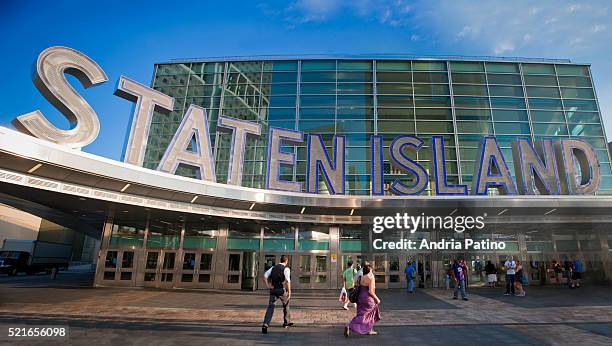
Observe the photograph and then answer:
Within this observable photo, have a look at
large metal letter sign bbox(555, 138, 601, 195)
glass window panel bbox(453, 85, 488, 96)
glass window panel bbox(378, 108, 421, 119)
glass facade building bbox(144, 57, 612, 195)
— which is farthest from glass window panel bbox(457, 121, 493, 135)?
large metal letter sign bbox(555, 138, 601, 195)

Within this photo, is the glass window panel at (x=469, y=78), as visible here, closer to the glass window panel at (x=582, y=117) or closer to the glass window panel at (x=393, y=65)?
the glass window panel at (x=393, y=65)

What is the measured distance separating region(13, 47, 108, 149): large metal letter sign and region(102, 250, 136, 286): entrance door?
890cm

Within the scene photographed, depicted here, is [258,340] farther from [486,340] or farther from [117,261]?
[117,261]

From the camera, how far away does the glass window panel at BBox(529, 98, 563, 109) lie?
29984 millimetres

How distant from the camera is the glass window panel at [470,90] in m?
30.5

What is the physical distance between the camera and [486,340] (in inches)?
285

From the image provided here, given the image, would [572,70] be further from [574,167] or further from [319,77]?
[319,77]

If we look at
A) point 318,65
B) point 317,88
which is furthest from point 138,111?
point 318,65

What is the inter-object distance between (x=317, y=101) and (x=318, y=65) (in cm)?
412

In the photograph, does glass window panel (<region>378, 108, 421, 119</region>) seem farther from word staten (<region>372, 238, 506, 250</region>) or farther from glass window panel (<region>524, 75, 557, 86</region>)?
word staten (<region>372, 238, 506, 250</region>)

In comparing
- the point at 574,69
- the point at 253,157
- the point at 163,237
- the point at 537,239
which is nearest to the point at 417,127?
the point at 537,239

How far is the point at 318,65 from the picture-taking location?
32.1m

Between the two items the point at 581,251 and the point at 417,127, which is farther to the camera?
the point at 417,127

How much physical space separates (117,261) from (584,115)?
3810 cm
